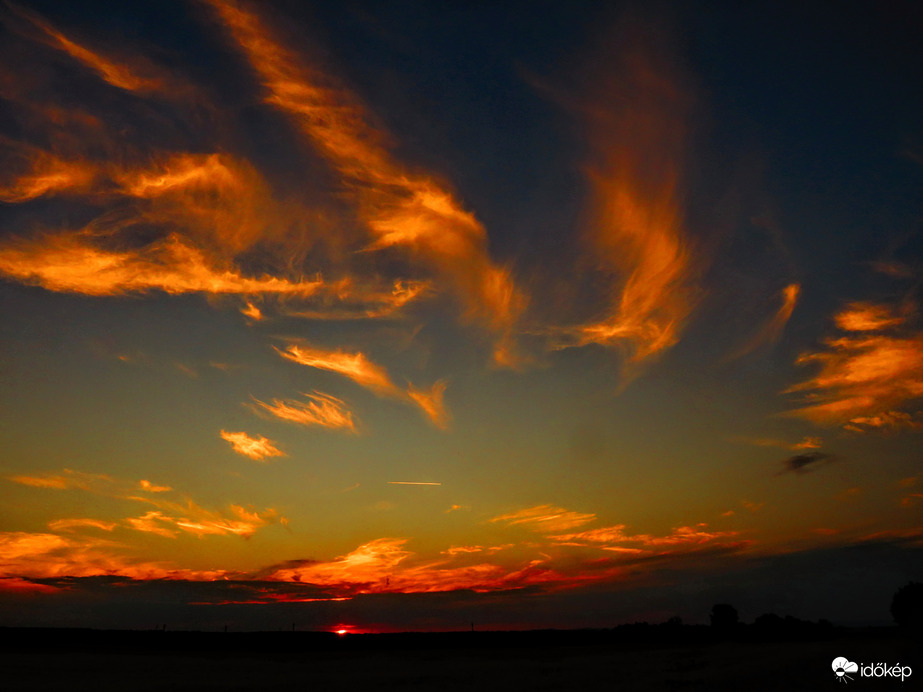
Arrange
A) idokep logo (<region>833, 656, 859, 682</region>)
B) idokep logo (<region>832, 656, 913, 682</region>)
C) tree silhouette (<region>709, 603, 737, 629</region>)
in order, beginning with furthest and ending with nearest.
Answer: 1. tree silhouette (<region>709, 603, 737, 629</region>)
2. idokep logo (<region>832, 656, 913, 682</region>)
3. idokep logo (<region>833, 656, 859, 682</region>)

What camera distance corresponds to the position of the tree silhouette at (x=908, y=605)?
97750 millimetres

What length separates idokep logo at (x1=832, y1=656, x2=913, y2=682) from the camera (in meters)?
48.0

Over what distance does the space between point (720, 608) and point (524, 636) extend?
175ft

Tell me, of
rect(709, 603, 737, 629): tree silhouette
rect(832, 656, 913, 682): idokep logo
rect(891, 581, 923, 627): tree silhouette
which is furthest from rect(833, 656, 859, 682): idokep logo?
rect(709, 603, 737, 629): tree silhouette

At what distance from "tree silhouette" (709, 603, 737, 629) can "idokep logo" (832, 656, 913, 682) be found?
94.1 m

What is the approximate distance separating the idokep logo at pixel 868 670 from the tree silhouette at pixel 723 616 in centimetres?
9407

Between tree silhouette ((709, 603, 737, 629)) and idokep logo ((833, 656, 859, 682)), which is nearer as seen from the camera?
idokep logo ((833, 656, 859, 682))

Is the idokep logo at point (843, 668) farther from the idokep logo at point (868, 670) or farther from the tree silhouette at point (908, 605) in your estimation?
the tree silhouette at point (908, 605)

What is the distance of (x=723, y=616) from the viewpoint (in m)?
138

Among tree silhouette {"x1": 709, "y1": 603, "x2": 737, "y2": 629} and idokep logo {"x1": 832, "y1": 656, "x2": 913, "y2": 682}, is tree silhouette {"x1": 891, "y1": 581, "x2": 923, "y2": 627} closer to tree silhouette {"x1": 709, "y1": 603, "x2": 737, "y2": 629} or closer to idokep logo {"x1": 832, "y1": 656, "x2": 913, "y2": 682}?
tree silhouette {"x1": 709, "y1": 603, "x2": 737, "y2": 629}

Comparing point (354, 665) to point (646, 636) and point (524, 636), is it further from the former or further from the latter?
point (646, 636)

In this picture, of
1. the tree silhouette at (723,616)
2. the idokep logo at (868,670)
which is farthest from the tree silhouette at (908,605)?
the idokep logo at (868,670)

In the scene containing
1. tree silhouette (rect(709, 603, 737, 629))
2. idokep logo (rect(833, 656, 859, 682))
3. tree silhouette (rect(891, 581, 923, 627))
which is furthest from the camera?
tree silhouette (rect(709, 603, 737, 629))

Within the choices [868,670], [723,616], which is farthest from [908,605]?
[868,670]
